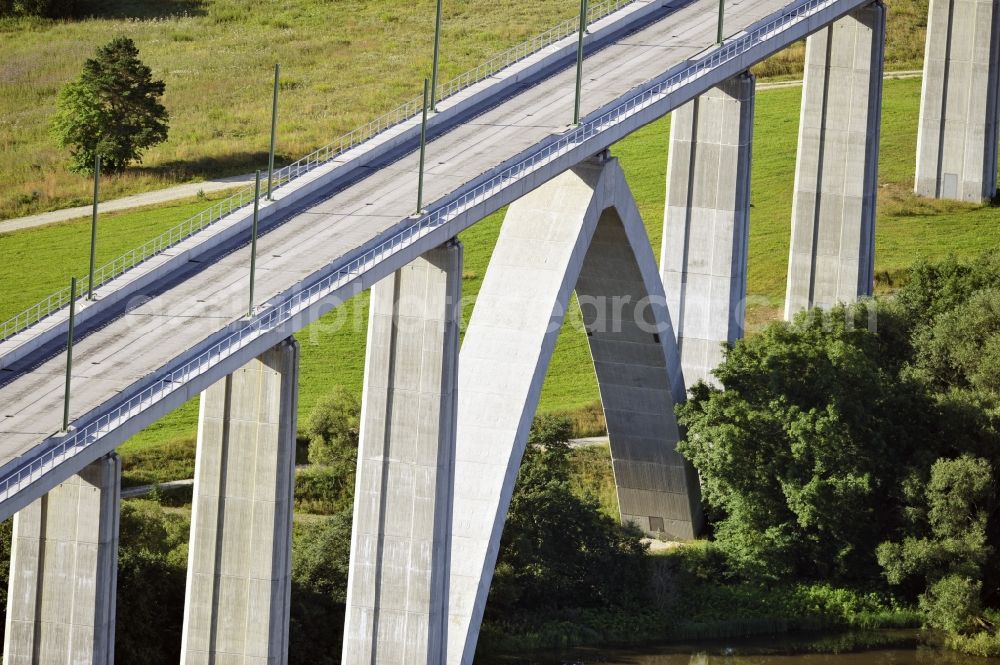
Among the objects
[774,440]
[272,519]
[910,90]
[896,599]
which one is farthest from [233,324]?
[910,90]

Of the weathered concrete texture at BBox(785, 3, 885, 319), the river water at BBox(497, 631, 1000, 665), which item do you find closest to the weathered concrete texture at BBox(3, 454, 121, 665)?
the river water at BBox(497, 631, 1000, 665)

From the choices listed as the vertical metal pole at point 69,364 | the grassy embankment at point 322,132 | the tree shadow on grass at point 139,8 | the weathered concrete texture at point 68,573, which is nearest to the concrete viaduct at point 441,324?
the weathered concrete texture at point 68,573

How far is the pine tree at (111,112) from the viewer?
92750 mm

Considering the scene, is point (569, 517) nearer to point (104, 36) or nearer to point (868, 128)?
point (868, 128)

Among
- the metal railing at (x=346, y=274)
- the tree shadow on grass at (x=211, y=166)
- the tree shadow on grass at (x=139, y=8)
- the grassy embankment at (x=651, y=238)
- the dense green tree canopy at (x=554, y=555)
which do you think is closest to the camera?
the metal railing at (x=346, y=274)

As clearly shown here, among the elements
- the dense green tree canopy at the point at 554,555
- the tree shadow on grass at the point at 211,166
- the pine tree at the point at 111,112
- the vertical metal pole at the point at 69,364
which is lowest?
the dense green tree canopy at the point at 554,555

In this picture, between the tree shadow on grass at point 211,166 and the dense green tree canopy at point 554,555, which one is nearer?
the dense green tree canopy at point 554,555

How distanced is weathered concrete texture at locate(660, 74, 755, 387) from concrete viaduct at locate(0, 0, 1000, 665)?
0.10 m

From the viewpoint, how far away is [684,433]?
73625 mm

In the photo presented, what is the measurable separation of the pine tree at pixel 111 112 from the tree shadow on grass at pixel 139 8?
2865 cm

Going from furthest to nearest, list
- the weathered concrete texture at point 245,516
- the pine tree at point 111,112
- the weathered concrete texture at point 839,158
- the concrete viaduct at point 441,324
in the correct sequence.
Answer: the pine tree at point 111,112 → the weathered concrete texture at point 839,158 → the weathered concrete texture at point 245,516 → the concrete viaduct at point 441,324

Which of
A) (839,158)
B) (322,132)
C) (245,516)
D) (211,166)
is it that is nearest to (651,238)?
(322,132)

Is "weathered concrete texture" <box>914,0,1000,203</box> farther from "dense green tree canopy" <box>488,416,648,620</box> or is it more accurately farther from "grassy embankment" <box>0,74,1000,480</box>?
"dense green tree canopy" <box>488,416,648,620</box>

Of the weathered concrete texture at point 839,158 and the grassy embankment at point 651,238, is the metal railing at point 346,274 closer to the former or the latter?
the weathered concrete texture at point 839,158
